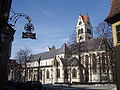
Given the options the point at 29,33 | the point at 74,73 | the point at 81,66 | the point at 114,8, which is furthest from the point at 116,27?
the point at 74,73

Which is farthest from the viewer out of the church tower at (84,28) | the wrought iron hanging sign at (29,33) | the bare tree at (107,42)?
the church tower at (84,28)

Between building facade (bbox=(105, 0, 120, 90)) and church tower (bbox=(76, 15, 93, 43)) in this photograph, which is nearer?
building facade (bbox=(105, 0, 120, 90))

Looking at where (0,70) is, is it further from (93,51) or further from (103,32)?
(93,51)

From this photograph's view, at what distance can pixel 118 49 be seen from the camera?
40.3ft

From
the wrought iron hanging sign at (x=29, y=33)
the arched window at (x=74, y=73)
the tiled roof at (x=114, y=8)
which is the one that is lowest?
the arched window at (x=74, y=73)

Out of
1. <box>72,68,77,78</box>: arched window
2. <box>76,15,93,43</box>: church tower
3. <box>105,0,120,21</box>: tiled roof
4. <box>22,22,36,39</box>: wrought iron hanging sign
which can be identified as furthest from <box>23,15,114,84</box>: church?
<box>22,22,36,39</box>: wrought iron hanging sign

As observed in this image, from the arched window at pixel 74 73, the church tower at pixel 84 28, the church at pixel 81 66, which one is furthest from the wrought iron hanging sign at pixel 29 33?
the church tower at pixel 84 28

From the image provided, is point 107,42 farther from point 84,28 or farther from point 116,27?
point 84,28

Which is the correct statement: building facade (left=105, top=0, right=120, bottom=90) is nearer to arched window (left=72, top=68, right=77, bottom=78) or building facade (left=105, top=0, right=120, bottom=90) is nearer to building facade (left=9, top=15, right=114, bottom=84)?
building facade (left=9, top=15, right=114, bottom=84)

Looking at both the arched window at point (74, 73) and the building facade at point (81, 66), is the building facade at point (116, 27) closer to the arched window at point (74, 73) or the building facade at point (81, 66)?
the building facade at point (81, 66)

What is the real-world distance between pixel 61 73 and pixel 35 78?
2184 centimetres

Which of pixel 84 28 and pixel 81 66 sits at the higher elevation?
pixel 84 28

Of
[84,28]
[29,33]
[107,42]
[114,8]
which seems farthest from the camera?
[84,28]

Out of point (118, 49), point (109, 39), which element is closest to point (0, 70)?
point (118, 49)
